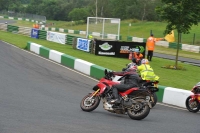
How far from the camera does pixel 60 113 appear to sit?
9.90 meters

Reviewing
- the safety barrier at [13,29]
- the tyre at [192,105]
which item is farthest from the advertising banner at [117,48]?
the safety barrier at [13,29]

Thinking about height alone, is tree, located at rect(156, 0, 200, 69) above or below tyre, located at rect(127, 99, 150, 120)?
above

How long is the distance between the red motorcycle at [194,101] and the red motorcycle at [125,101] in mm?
2779

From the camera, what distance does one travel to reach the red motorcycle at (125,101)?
381 inches

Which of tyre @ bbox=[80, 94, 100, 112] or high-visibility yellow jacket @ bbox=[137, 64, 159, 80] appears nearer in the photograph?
tyre @ bbox=[80, 94, 100, 112]

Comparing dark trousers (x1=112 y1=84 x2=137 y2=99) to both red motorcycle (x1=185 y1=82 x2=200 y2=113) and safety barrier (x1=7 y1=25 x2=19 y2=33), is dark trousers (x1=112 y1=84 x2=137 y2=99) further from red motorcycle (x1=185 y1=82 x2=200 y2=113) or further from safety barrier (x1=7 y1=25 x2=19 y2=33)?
safety barrier (x1=7 y1=25 x2=19 y2=33)

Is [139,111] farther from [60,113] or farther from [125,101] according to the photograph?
[60,113]

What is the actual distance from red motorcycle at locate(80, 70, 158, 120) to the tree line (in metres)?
71.0

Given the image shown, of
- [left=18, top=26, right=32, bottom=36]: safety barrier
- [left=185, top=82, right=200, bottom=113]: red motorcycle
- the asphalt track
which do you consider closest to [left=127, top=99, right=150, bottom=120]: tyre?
the asphalt track

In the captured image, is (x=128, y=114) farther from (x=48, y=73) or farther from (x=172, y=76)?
(x=172, y=76)

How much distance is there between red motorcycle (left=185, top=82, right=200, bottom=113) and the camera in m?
12.3

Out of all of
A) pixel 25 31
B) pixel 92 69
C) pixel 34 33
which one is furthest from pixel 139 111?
pixel 25 31

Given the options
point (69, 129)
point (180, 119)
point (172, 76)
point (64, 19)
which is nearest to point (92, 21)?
point (172, 76)

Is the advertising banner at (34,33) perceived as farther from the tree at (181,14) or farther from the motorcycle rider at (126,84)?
the motorcycle rider at (126,84)
